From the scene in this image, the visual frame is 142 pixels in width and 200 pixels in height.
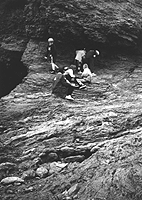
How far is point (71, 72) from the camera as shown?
14656mm

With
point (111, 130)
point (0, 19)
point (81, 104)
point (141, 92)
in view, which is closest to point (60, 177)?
point (111, 130)

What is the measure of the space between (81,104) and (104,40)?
5984mm

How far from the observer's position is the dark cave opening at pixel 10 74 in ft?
62.8

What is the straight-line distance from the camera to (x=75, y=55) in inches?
707

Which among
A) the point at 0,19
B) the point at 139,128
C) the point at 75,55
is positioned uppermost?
the point at 0,19

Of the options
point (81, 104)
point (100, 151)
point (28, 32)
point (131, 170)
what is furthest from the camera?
point (28, 32)

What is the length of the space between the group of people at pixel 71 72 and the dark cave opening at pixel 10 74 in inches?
112

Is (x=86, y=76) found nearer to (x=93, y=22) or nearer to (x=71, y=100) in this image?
(x=71, y=100)

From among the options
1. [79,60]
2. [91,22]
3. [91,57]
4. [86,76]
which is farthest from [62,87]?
[91,22]

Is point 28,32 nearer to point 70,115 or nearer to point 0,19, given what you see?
point 0,19

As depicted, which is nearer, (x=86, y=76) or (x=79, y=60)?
(x=86, y=76)

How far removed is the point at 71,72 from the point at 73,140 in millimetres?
4715

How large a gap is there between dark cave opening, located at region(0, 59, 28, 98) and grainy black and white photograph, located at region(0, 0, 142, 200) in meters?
0.07

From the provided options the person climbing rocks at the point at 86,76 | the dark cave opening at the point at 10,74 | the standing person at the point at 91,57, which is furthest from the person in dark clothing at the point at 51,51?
the dark cave opening at the point at 10,74
